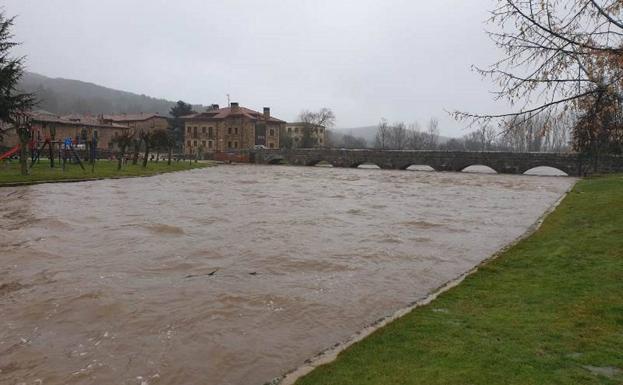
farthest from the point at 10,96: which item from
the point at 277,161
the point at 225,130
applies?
the point at 225,130

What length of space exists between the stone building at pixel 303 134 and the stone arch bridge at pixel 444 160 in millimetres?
29886

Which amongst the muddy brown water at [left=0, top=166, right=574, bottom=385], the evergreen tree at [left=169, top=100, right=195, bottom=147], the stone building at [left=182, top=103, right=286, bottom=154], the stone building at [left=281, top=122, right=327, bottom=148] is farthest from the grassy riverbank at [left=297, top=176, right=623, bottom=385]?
the stone building at [left=281, top=122, right=327, bottom=148]

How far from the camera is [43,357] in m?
6.50

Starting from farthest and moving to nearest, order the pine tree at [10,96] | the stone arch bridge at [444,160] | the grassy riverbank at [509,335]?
the stone arch bridge at [444,160], the pine tree at [10,96], the grassy riverbank at [509,335]

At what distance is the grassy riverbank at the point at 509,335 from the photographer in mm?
5113

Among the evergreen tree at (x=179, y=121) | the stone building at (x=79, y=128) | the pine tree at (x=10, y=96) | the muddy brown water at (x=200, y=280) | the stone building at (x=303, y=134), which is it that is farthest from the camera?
the stone building at (x=303, y=134)

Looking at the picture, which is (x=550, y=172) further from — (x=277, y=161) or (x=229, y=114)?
(x=229, y=114)

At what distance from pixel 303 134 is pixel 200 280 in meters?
113

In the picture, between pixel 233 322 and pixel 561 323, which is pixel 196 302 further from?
pixel 561 323

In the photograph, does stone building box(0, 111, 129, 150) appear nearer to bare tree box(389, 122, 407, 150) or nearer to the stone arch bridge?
the stone arch bridge

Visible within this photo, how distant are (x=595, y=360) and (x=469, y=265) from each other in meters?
6.78

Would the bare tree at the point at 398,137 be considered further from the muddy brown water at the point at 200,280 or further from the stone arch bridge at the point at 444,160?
the muddy brown water at the point at 200,280

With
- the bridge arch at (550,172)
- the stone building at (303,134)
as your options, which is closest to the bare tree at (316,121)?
the stone building at (303,134)

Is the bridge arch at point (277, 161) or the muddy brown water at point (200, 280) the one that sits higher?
the bridge arch at point (277, 161)
